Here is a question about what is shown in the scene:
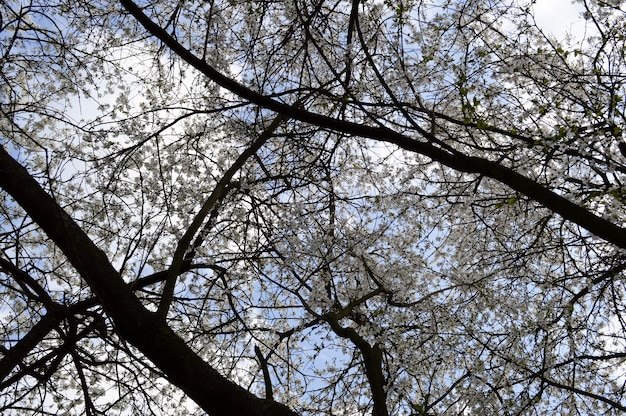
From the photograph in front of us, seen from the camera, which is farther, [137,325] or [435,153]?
[435,153]

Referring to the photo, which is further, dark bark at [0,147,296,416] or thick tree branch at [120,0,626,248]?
thick tree branch at [120,0,626,248]

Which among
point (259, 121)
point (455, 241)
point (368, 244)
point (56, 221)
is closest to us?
point (56, 221)

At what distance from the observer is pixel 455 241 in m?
7.69

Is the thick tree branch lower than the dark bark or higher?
higher

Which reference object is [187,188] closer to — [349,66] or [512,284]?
[349,66]

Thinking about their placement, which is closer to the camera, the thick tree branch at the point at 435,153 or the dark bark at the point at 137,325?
the dark bark at the point at 137,325

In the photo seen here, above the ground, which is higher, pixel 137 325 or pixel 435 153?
pixel 435 153

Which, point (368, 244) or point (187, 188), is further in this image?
point (187, 188)

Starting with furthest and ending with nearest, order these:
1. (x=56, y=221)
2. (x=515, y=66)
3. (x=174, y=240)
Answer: (x=174, y=240) < (x=515, y=66) < (x=56, y=221)

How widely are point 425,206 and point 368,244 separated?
127cm

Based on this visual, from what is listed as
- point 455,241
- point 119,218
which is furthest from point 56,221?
point 455,241

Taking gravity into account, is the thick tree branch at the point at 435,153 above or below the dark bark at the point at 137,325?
above

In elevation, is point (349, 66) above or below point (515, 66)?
above

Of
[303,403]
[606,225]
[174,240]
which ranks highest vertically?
[174,240]
